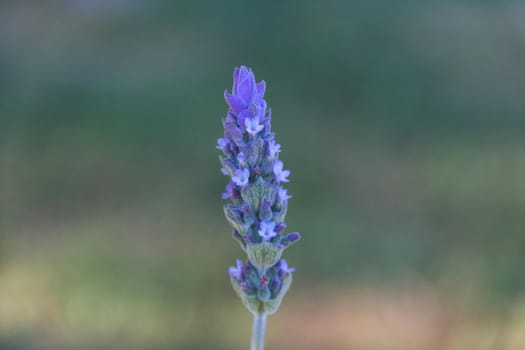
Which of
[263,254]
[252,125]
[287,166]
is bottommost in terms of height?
[263,254]

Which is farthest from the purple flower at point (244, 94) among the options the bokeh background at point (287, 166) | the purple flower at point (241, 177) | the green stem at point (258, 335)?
the bokeh background at point (287, 166)

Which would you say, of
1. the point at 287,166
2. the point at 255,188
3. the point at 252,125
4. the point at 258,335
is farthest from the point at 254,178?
the point at 287,166

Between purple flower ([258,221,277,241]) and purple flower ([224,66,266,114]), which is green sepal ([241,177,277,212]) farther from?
purple flower ([224,66,266,114])

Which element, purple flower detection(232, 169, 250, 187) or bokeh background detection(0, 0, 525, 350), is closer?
purple flower detection(232, 169, 250, 187)

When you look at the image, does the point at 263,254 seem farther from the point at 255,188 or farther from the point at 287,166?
the point at 287,166

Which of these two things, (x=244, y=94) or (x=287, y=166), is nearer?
(x=244, y=94)

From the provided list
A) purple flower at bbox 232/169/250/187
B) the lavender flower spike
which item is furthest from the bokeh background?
purple flower at bbox 232/169/250/187

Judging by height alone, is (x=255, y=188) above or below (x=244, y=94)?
below

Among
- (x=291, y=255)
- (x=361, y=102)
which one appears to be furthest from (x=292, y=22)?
(x=291, y=255)
